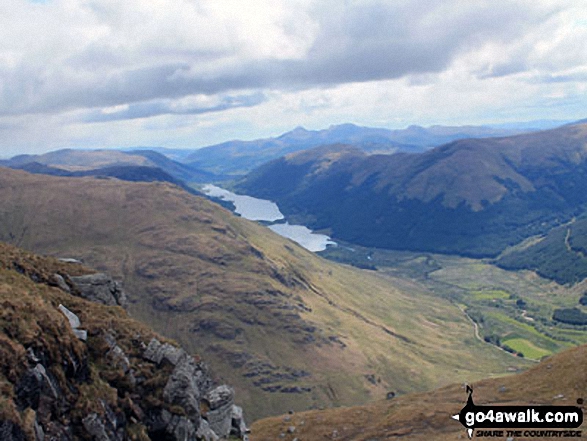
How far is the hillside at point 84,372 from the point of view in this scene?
1598 inches

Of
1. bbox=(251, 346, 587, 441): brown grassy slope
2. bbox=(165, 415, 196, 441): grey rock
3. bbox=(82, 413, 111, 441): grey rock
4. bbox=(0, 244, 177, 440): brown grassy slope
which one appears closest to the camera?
bbox=(0, 244, 177, 440): brown grassy slope

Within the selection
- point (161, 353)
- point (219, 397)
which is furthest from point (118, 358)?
point (219, 397)

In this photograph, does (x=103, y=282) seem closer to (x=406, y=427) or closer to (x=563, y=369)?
(x=406, y=427)

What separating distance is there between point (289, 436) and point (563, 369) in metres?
48.2

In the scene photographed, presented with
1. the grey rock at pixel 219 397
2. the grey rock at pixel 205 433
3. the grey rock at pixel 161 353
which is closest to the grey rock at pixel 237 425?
the grey rock at pixel 219 397


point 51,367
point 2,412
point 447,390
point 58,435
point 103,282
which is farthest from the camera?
point 447,390

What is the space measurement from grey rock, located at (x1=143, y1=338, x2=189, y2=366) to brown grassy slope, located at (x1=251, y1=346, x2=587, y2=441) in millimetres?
29822

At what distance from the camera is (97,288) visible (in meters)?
70.8

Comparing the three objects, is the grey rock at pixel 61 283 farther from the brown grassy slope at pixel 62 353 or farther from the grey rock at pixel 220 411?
the grey rock at pixel 220 411

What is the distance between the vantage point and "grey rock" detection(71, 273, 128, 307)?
6906cm

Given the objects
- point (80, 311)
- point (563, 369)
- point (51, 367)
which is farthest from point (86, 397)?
point (563, 369)

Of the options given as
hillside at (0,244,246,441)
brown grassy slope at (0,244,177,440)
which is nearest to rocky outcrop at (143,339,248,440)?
hillside at (0,244,246,441)

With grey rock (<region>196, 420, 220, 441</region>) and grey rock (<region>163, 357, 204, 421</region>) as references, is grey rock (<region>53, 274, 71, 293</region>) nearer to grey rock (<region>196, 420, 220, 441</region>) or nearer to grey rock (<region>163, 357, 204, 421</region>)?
grey rock (<region>163, 357, 204, 421</region>)

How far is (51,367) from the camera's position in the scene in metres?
44.0
